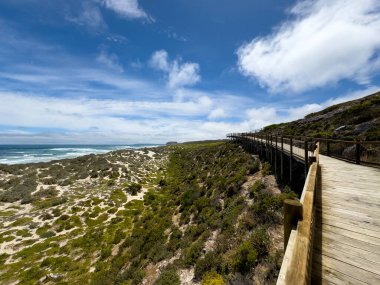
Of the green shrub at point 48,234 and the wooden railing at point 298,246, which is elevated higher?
the wooden railing at point 298,246

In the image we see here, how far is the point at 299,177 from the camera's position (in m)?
13.7

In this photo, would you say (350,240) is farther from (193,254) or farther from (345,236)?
(193,254)

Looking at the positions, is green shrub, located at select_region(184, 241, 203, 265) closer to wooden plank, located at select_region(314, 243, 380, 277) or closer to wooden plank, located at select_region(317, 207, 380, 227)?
wooden plank, located at select_region(317, 207, 380, 227)

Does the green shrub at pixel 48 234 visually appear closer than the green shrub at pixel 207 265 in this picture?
No

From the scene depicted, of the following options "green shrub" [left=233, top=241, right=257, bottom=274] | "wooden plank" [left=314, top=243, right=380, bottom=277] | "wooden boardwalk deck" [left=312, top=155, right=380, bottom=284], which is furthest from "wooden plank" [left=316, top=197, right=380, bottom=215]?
"green shrub" [left=233, top=241, right=257, bottom=274]

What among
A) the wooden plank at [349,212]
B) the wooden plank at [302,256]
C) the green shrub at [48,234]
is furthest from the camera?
the green shrub at [48,234]

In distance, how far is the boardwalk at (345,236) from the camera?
2.95m

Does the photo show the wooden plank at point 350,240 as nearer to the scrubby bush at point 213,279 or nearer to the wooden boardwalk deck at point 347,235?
the wooden boardwalk deck at point 347,235

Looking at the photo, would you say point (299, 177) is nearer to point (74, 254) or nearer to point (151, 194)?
point (74, 254)

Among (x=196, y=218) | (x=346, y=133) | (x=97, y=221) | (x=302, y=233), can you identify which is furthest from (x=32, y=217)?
(x=346, y=133)

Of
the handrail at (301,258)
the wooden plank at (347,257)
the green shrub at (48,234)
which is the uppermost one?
the handrail at (301,258)

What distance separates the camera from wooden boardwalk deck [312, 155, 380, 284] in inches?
118

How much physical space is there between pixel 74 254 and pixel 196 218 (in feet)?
28.3

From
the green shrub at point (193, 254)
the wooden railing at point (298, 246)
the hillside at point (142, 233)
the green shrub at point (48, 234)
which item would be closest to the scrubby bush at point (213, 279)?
the hillside at point (142, 233)
